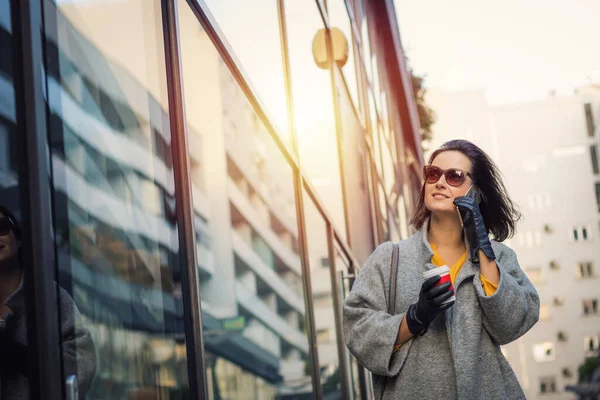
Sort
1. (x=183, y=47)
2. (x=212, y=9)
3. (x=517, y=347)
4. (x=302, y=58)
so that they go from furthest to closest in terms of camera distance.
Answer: (x=517, y=347), (x=302, y=58), (x=212, y=9), (x=183, y=47)

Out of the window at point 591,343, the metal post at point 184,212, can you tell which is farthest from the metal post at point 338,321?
the window at point 591,343

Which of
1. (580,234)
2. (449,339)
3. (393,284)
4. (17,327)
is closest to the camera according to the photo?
(17,327)

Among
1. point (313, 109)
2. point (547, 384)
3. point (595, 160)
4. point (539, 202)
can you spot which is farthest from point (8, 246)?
point (595, 160)

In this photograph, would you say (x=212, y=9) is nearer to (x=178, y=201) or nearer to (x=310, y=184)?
(x=178, y=201)

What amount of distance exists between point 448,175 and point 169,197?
114 cm

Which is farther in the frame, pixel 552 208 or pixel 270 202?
pixel 552 208

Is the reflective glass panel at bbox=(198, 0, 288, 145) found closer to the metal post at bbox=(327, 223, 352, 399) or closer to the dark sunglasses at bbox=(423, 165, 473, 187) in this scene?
the dark sunglasses at bbox=(423, 165, 473, 187)

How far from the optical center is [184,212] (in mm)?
2240

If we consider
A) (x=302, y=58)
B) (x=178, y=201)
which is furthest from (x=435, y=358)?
(x=302, y=58)

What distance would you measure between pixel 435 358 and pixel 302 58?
2.89 m

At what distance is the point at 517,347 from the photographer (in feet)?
200

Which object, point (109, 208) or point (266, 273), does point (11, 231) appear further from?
point (266, 273)

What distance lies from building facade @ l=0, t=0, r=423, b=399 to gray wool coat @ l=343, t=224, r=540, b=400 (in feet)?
1.42

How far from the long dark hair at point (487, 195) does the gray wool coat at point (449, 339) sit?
32cm
